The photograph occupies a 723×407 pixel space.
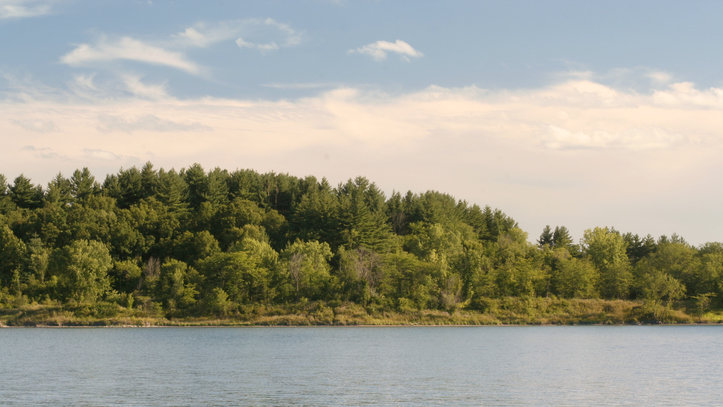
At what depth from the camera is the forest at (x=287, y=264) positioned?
124812 mm

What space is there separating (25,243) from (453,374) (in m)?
115

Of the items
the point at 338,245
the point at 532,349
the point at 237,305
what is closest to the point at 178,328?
the point at 237,305

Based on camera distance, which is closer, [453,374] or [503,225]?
[453,374]

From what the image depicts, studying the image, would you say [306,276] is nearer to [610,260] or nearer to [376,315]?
[376,315]

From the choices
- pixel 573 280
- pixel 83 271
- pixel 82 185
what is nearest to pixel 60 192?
pixel 82 185

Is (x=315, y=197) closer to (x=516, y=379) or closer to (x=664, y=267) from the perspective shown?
(x=664, y=267)

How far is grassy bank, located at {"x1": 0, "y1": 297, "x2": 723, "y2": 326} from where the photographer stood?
120 metres

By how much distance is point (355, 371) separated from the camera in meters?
54.8

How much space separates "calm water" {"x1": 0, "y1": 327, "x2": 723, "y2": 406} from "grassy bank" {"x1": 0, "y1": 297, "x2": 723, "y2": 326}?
27797mm

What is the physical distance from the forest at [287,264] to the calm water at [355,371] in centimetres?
3223

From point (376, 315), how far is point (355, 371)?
71618 mm

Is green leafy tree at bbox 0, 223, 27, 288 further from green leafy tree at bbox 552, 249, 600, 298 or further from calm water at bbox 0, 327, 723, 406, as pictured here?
green leafy tree at bbox 552, 249, 600, 298

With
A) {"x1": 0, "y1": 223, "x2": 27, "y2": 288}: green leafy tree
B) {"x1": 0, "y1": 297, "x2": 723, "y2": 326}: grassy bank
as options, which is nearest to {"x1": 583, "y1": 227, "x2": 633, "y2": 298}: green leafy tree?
{"x1": 0, "y1": 297, "x2": 723, "y2": 326}: grassy bank

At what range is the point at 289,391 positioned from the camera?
44.1 metres
